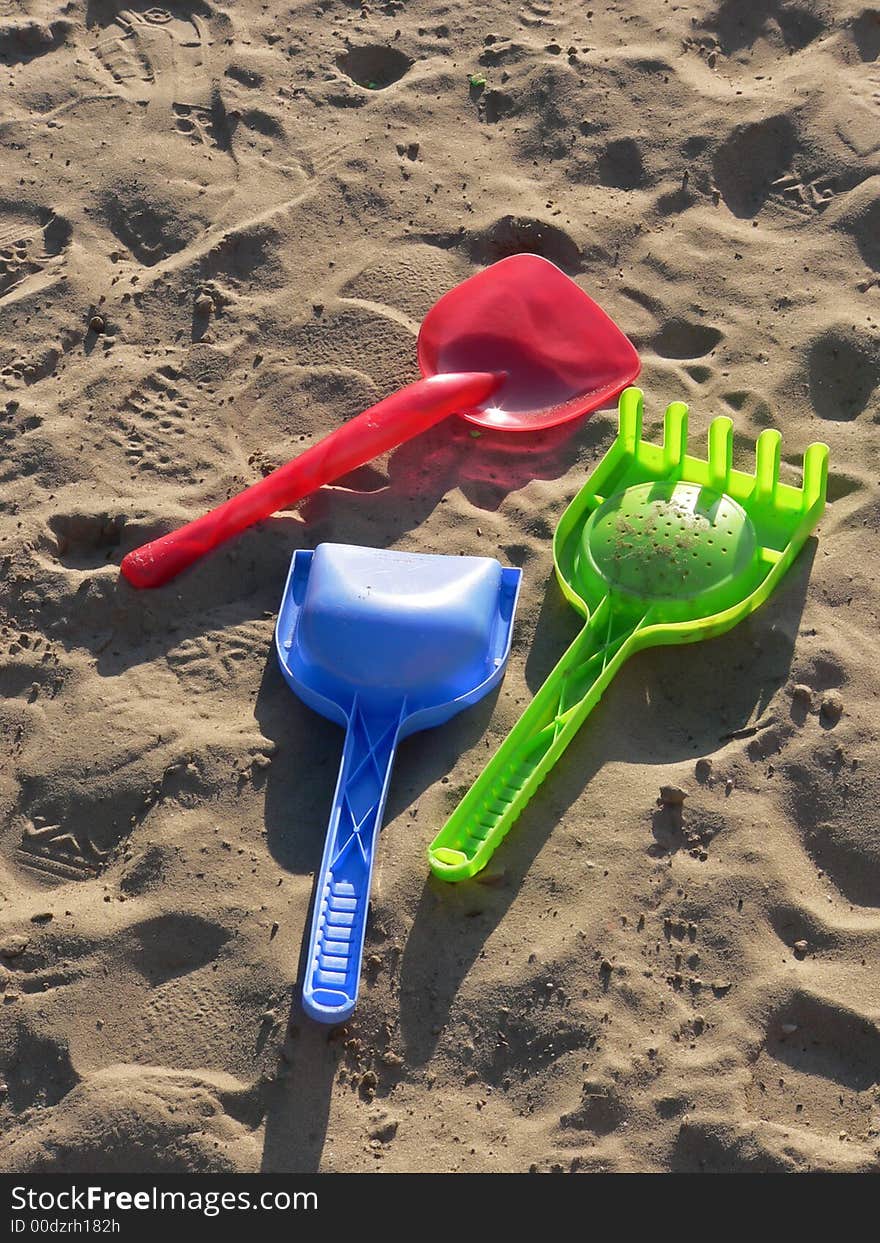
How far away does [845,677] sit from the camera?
2316 millimetres

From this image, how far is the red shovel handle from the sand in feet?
0.16

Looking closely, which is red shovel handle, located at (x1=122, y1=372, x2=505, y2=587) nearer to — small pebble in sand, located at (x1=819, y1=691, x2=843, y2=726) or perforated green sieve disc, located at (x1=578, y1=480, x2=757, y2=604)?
perforated green sieve disc, located at (x1=578, y1=480, x2=757, y2=604)

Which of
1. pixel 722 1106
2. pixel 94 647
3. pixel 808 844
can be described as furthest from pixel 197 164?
pixel 722 1106

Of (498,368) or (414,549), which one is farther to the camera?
(498,368)

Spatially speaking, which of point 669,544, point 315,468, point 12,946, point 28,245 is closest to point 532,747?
point 669,544

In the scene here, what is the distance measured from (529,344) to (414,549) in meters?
0.47

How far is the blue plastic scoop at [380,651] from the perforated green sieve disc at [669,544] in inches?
6.4

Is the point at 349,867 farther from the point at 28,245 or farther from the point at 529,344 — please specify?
the point at 28,245

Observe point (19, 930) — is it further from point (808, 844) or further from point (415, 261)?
point (415, 261)

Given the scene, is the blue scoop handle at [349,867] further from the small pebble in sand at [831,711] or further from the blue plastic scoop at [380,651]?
the small pebble in sand at [831,711]

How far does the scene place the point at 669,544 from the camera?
2.39 metres

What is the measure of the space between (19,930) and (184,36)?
2.01 meters

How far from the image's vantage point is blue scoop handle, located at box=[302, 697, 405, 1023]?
204 centimetres

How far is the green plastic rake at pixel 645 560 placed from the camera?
2.22m
